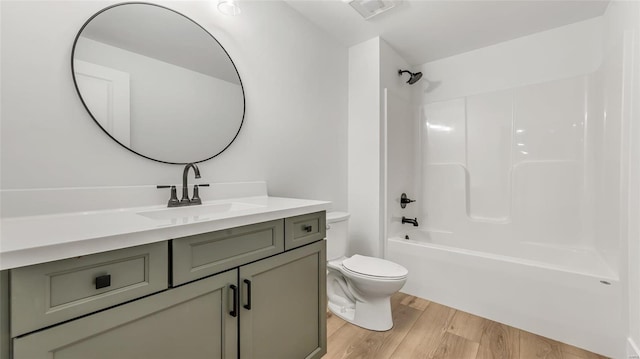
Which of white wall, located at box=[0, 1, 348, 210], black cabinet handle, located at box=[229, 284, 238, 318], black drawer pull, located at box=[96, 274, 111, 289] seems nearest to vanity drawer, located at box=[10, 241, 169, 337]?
black drawer pull, located at box=[96, 274, 111, 289]

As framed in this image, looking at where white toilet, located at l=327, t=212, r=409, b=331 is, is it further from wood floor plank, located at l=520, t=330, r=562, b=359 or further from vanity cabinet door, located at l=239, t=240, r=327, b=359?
wood floor plank, located at l=520, t=330, r=562, b=359

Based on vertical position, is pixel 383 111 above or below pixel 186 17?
below

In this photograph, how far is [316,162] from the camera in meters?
2.20

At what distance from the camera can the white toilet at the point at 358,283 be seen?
1.73m

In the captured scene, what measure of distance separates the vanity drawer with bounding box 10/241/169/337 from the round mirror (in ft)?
2.33

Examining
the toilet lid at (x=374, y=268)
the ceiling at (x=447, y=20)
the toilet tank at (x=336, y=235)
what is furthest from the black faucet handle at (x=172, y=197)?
the ceiling at (x=447, y=20)

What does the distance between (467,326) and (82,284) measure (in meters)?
2.16

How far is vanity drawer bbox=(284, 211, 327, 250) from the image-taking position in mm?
1169

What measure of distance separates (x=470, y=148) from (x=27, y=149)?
3.13 m

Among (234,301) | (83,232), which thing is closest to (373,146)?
(234,301)

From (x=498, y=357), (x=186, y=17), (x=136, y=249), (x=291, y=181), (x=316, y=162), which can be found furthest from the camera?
(x=316, y=162)

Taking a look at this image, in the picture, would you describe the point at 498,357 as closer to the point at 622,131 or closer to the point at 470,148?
the point at 622,131

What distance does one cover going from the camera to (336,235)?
1994mm

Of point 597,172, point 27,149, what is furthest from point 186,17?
point 597,172
